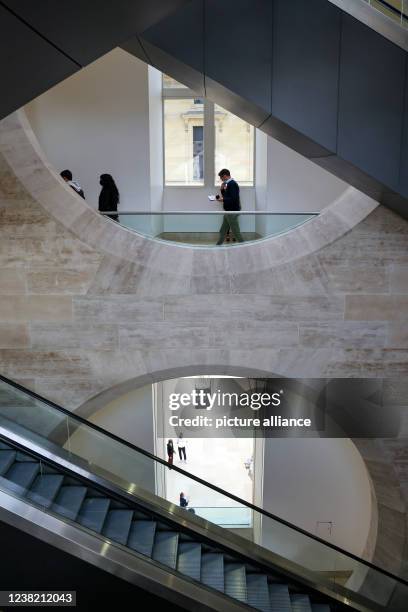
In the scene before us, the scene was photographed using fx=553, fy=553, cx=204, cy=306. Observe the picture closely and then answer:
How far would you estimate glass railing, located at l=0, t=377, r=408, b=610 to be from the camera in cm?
741

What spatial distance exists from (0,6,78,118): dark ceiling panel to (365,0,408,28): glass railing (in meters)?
4.02

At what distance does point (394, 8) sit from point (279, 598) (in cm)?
724

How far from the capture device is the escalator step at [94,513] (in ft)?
20.8

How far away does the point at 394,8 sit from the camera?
601cm

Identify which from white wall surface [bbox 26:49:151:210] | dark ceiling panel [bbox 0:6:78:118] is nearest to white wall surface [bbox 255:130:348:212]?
white wall surface [bbox 26:49:151:210]

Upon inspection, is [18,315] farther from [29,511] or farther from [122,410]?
[122,410]

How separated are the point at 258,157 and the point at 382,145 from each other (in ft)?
24.2

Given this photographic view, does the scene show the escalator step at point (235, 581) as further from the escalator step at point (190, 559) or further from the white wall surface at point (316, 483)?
the white wall surface at point (316, 483)

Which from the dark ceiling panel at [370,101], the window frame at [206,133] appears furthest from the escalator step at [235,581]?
the window frame at [206,133]

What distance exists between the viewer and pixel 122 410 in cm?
1309

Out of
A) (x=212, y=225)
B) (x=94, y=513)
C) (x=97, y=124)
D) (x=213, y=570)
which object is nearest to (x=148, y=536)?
(x=94, y=513)

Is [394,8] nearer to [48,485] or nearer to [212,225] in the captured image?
[212,225]

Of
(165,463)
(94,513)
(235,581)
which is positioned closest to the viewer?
(94,513)

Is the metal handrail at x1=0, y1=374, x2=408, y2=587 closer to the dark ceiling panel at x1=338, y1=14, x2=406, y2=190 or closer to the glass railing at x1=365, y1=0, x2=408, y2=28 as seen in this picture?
the dark ceiling panel at x1=338, y1=14, x2=406, y2=190
